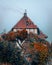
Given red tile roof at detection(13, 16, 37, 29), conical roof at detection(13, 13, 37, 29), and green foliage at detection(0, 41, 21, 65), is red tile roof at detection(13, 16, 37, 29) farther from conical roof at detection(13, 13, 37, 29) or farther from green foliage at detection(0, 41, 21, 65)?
green foliage at detection(0, 41, 21, 65)

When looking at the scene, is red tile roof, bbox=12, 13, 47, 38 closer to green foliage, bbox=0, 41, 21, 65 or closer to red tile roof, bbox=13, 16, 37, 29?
red tile roof, bbox=13, 16, 37, 29

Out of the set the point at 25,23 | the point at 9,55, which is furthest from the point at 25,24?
the point at 9,55

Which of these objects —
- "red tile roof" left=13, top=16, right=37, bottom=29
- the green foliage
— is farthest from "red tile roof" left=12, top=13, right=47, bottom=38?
the green foliage

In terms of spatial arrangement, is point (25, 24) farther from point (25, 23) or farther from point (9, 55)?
point (9, 55)

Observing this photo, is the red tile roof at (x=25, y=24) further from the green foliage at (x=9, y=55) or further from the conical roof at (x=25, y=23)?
the green foliage at (x=9, y=55)

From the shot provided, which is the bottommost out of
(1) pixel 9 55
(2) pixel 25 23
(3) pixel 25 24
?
(1) pixel 9 55

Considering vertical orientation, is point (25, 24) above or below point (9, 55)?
above

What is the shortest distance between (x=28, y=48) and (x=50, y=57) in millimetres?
3936

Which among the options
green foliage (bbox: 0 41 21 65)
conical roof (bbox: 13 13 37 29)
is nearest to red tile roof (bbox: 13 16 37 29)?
conical roof (bbox: 13 13 37 29)

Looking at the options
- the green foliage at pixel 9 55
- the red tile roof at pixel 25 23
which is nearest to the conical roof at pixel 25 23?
the red tile roof at pixel 25 23

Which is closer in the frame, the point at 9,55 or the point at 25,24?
the point at 9,55

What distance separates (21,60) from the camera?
51219 millimetres

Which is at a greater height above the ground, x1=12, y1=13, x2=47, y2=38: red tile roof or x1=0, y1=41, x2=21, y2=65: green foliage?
x1=12, y1=13, x2=47, y2=38: red tile roof

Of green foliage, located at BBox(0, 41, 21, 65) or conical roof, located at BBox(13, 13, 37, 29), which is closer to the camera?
green foliage, located at BBox(0, 41, 21, 65)
